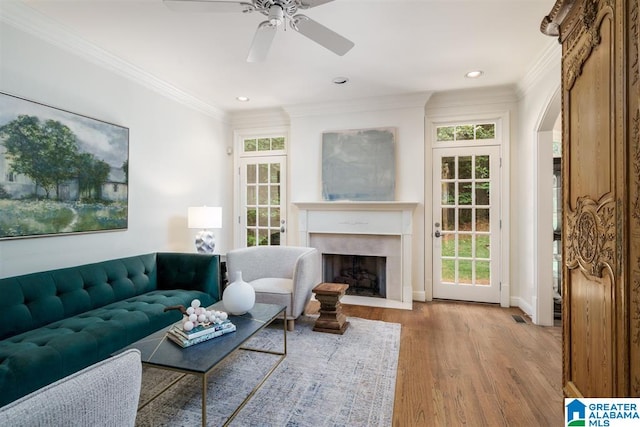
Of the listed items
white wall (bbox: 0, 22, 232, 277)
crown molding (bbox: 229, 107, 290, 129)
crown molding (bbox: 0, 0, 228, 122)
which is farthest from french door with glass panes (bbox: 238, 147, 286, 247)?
crown molding (bbox: 0, 0, 228, 122)

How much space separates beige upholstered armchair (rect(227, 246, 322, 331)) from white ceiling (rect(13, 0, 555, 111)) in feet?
6.52

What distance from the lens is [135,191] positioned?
335cm

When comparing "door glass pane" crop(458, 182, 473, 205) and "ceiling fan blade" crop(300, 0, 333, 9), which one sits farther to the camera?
"door glass pane" crop(458, 182, 473, 205)

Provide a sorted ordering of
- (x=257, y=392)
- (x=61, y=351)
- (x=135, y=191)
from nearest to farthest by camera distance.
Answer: (x=61, y=351), (x=257, y=392), (x=135, y=191)

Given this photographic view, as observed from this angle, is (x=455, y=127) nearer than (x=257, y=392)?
No

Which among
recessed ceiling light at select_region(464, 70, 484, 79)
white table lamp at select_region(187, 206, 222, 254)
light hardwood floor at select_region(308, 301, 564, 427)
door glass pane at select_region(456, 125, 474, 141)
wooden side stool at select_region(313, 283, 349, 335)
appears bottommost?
light hardwood floor at select_region(308, 301, 564, 427)

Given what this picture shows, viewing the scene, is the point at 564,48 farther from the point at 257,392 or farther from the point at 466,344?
the point at 257,392

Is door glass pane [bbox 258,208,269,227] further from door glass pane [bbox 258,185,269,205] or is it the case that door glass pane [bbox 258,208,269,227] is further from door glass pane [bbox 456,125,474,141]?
door glass pane [bbox 456,125,474,141]

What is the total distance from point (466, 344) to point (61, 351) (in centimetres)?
298

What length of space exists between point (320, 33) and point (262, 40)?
0.38 meters

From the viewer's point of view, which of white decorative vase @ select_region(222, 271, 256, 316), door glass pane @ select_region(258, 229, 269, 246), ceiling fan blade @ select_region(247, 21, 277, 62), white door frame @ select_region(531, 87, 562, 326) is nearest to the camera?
ceiling fan blade @ select_region(247, 21, 277, 62)

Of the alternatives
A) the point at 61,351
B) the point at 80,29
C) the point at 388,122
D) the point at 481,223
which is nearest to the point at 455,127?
the point at 388,122

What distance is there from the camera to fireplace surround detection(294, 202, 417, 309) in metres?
4.06

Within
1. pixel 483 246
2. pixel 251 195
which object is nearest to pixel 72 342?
pixel 251 195
